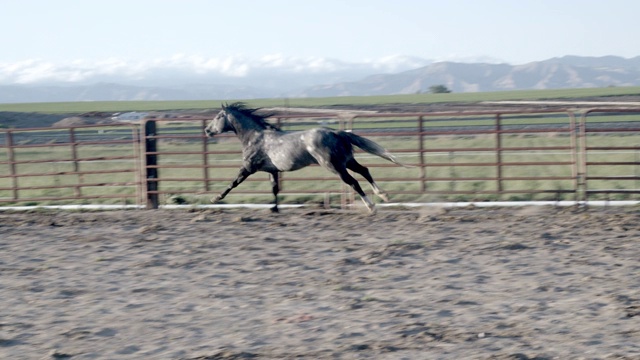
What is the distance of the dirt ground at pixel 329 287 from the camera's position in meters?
5.93

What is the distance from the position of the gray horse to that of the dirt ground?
2.09 ft

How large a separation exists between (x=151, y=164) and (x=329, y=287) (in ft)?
22.7

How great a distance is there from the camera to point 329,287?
7.61 meters

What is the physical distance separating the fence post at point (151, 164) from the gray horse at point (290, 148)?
3.66 feet

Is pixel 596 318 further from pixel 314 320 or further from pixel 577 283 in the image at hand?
pixel 314 320

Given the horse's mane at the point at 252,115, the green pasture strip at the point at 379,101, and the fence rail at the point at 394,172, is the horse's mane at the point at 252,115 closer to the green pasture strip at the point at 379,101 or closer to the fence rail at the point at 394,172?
the fence rail at the point at 394,172

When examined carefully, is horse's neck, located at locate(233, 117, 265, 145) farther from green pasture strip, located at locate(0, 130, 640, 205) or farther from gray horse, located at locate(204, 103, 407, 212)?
green pasture strip, located at locate(0, 130, 640, 205)

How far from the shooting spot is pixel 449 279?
7.87 metres

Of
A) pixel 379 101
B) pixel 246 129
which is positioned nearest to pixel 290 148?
pixel 246 129

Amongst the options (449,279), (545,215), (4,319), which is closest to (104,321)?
(4,319)

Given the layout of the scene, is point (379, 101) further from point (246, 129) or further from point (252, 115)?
point (246, 129)

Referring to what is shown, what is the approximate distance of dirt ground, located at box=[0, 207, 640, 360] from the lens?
593cm

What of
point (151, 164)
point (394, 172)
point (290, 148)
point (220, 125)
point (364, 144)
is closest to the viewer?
point (364, 144)

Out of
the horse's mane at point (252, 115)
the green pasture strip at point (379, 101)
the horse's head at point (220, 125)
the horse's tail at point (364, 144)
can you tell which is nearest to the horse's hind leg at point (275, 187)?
the horse's mane at point (252, 115)
